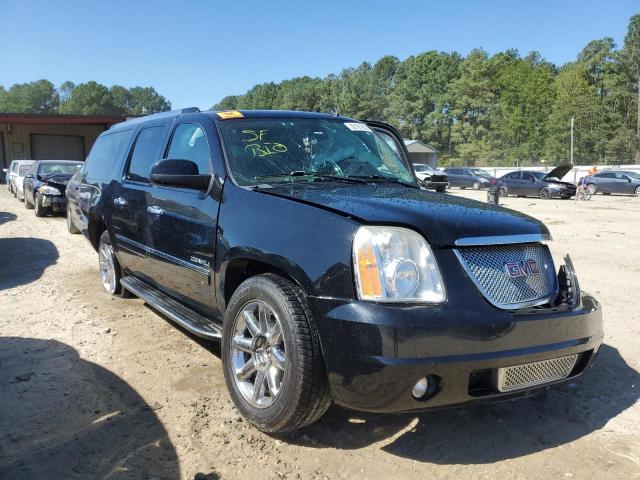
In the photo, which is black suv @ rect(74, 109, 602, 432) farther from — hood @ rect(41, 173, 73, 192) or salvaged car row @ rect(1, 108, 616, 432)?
hood @ rect(41, 173, 73, 192)

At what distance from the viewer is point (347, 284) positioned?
8.07ft

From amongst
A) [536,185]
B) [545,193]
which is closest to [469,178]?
[536,185]

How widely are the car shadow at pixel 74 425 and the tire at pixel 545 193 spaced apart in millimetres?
27158

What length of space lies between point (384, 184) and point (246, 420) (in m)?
1.82

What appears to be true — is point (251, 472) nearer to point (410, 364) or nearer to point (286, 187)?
point (410, 364)

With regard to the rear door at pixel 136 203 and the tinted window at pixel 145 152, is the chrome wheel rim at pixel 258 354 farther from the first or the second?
the tinted window at pixel 145 152

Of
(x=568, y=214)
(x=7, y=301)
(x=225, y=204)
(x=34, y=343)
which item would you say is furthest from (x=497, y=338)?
(x=568, y=214)

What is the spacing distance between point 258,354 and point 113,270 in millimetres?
3393

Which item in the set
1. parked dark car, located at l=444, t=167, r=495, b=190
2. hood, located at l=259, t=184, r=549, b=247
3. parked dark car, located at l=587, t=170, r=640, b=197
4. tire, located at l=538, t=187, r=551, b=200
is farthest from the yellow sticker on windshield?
parked dark car, located at l=444, t=167, r=495, b=190

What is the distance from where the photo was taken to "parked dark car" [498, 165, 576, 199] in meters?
27.0

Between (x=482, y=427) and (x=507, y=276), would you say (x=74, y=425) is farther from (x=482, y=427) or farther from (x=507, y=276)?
(x=507, y=276)

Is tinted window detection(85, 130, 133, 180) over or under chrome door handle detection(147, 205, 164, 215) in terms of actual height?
over

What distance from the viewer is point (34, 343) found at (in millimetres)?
4438

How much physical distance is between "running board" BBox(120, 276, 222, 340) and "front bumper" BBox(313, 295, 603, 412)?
117cm
